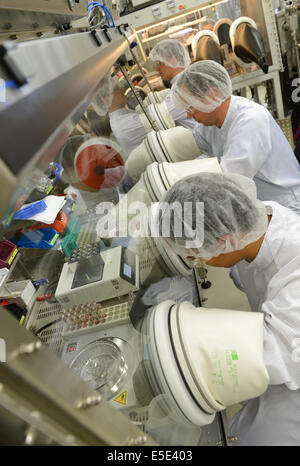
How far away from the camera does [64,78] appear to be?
0.56 m

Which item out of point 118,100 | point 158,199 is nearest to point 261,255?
point 158,199

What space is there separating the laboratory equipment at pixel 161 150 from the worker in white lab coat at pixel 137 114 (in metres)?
0.28

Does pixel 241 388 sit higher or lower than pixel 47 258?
lower

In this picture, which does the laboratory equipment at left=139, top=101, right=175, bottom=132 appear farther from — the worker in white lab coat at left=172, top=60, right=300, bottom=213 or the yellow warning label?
the yellow warning label

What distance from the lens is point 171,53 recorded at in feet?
8.52

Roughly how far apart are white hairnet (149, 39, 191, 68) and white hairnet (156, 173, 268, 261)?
2.21 meters

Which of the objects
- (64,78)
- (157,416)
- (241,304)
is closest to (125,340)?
(157,416)

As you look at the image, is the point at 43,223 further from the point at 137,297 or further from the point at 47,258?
the point at 137,297

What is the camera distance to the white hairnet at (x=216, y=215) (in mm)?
870

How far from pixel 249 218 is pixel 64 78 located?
24.9 inches

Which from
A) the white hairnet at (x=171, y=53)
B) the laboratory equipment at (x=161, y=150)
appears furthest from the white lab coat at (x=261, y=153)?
the white hairnet at (x=171, y=53)

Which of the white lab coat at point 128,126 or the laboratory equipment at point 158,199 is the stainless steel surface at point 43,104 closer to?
the laboratory equipment at point 158,199

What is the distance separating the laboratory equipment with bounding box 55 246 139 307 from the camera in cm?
117

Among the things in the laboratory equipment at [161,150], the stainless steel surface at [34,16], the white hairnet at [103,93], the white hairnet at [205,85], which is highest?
the stainless steel surface at [34,16]
